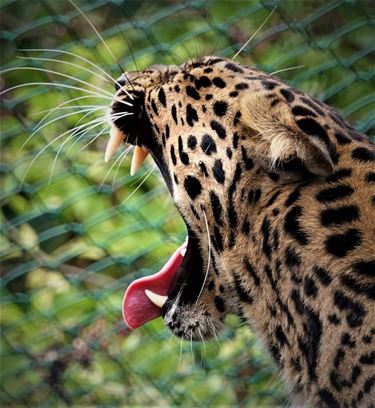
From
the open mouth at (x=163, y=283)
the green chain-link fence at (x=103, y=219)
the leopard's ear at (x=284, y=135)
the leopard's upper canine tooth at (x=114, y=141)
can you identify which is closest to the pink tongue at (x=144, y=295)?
the open mouth at (x=163, y=283)

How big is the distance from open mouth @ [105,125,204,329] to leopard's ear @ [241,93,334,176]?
26cm

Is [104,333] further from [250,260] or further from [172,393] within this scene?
[250,260]

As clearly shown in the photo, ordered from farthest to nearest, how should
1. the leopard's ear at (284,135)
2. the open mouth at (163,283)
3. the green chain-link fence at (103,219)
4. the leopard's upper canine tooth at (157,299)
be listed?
the green chain-link fence at (103,219) < the leopard's upper canine tooth at (157,299) < the open mouth at (163,283) < the leopard's ear at (284,135)

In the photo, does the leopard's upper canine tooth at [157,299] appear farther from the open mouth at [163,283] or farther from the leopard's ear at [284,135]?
the leopard's ear at [284,135]

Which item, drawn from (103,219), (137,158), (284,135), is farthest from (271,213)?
(103,219)

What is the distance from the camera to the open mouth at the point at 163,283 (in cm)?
204

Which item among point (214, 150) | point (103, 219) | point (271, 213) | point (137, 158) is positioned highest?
point (103, 219)

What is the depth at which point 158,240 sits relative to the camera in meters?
3.30

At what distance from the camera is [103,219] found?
3.15 metres

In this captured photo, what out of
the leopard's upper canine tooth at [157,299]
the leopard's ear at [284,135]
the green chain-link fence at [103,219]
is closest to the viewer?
the leopard's ear at [284,135]

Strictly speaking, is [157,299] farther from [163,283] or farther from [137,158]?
[137,158]

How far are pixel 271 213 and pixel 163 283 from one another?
490 mm

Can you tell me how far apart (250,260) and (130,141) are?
376 mm

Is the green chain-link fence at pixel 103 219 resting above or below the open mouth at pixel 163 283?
above
